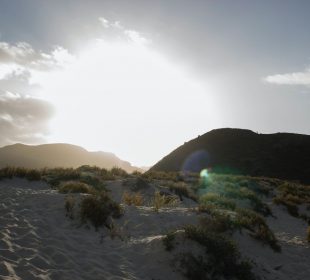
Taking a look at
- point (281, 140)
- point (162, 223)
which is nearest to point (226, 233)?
point (162, 223)

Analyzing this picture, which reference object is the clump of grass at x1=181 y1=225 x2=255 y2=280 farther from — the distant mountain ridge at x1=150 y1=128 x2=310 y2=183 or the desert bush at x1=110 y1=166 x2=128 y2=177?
the distant mountain ridge at x1=150 y1=128 x2=310 y2=183

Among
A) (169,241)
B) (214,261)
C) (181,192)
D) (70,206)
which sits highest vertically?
(181,192)

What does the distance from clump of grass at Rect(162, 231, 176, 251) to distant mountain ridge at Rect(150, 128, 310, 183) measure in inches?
1864

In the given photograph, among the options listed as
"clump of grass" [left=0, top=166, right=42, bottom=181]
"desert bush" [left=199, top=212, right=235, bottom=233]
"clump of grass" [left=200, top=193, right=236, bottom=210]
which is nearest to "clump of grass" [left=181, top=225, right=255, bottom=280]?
"desert bush" [left=199, top=212, right=235, bottom=233]

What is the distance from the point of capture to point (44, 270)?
805cm

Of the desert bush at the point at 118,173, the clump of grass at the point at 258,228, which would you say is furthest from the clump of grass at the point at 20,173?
the clump of grass at the point at 258,228

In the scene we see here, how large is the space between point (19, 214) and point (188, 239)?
531 centimetres

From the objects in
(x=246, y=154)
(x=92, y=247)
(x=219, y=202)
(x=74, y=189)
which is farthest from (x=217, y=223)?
(x=246, y=154)

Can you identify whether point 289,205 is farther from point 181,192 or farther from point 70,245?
point 70,245

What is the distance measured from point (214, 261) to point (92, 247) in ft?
10.8

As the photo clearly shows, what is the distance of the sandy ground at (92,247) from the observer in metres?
8.43

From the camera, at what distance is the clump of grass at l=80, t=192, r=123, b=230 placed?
1181 cm

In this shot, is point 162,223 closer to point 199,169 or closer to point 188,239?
point 188,239

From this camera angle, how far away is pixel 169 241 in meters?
10.4
